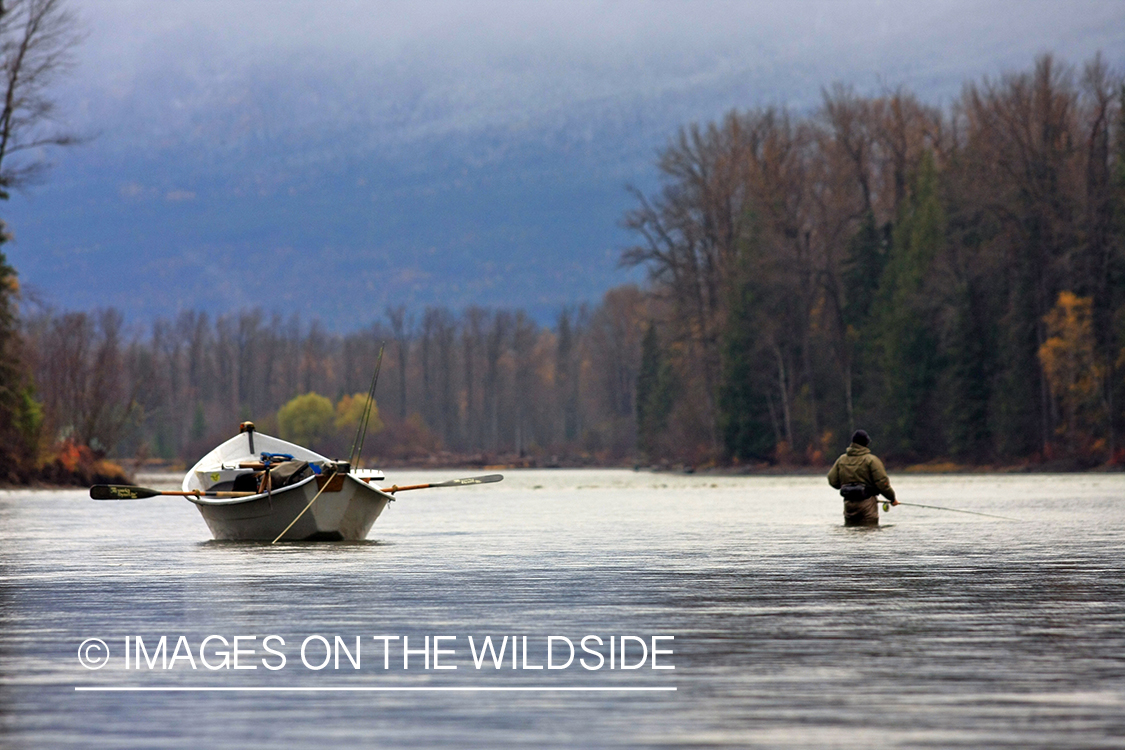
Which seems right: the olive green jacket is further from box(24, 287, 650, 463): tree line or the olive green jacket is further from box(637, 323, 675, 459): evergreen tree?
box(24, 287, 650, 463): tree line

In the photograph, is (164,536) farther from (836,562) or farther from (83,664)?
(83,664)

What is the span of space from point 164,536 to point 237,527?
279 centimetres

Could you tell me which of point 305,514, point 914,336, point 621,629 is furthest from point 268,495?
point 914,336

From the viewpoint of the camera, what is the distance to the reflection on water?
27.3 feet

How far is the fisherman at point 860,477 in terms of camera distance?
25203 millimetres

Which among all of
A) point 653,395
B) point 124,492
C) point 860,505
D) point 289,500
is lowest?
point 860,505

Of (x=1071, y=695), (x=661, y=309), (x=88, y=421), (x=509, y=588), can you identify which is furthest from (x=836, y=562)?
(x=661, y=309)

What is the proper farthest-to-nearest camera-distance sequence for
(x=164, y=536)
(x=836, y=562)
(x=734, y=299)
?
(x=734, y=299) → (x=164, y=536) → (x=836, y=562)

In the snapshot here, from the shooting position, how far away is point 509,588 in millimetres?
16312

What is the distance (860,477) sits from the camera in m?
25.8
